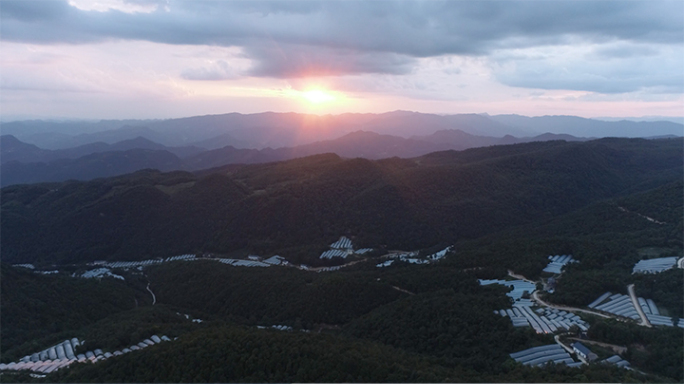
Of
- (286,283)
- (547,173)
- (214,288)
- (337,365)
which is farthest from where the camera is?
(547,173)

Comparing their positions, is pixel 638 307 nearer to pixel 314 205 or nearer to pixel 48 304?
pixel 48 304

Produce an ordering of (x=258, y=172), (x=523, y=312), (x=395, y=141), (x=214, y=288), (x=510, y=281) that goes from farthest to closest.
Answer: (x=395, y=141), (x=258, y=172), (x=214, y=288), (x=510, y=281), (x=523, y=312)

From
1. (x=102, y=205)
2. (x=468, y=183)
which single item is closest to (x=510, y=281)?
(x=468, y=183)

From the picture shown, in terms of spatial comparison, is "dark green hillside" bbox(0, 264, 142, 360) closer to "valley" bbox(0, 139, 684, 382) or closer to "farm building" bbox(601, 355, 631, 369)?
"valley" bbox(0, 139, 684, 382)

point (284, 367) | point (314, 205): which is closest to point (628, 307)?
point (284, 367)

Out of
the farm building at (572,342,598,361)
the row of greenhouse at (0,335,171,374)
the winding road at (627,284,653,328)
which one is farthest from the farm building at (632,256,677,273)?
the row of greenhouse at (0,335,171,374)

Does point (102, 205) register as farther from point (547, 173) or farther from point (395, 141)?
point (395, 141)
